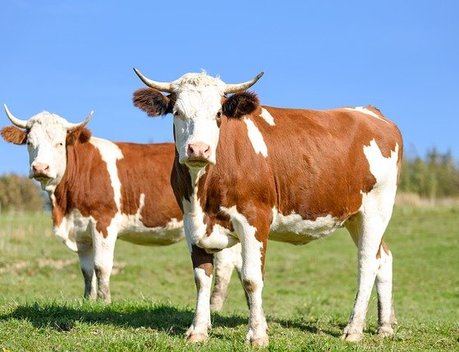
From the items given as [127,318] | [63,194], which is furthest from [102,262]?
[127,318]

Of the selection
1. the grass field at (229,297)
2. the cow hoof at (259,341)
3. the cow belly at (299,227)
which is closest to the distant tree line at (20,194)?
the grass field at (229,297)

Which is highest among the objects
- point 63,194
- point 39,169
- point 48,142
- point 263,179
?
point 48,142

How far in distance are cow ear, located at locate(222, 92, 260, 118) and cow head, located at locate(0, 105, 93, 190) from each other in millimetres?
4444

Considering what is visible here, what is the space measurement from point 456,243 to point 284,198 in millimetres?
→ 21428

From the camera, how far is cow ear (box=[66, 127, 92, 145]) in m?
13.0

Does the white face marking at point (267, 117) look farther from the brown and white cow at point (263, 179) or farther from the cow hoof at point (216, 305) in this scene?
the cow hoof at point (216, 305)

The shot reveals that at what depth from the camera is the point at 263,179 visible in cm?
833

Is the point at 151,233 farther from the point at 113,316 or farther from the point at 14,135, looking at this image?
the point at 113,316

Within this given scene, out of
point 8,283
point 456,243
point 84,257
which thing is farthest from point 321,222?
point 456,243

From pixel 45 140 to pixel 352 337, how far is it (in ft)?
19.8

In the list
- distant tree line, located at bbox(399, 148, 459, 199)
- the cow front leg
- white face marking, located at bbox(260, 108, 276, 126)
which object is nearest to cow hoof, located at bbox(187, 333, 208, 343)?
the cow front leg

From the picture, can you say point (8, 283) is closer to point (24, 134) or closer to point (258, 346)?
point (24, 134)

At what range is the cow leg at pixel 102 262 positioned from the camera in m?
12.8

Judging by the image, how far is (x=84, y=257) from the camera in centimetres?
1329
